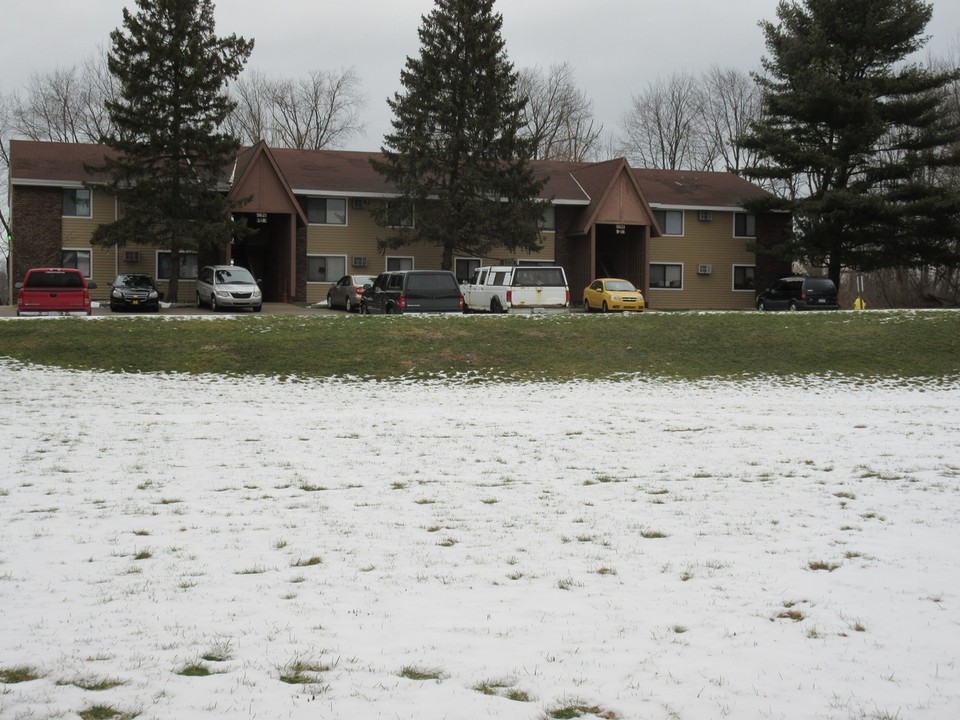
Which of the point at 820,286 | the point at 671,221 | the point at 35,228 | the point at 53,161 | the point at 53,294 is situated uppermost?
the point at 53,161

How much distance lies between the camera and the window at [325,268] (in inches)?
1735

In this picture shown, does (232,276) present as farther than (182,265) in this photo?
No

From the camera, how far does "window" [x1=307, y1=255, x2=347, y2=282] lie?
145 ft

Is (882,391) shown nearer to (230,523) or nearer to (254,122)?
(230,523)

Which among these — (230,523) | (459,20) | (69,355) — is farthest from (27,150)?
(230,523)

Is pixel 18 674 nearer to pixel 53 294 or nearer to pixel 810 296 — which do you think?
pixel 53 294

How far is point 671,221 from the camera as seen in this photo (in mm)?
49062

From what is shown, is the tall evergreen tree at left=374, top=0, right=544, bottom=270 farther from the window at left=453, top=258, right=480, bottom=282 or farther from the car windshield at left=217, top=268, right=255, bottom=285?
the car windshield at left=217, top=268, right=255, bottom=285

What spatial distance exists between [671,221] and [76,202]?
2795 cm

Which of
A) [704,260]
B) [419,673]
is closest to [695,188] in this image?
[704,260]

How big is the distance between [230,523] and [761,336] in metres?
20.1

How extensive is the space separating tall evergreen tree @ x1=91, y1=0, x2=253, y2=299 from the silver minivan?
151 centimetres

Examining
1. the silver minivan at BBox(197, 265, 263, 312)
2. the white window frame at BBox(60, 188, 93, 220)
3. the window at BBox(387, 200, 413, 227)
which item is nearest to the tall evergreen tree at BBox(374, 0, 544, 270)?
the window at BBox(387, 200, 413, 227)

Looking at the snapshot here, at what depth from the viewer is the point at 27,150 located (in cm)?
4369
